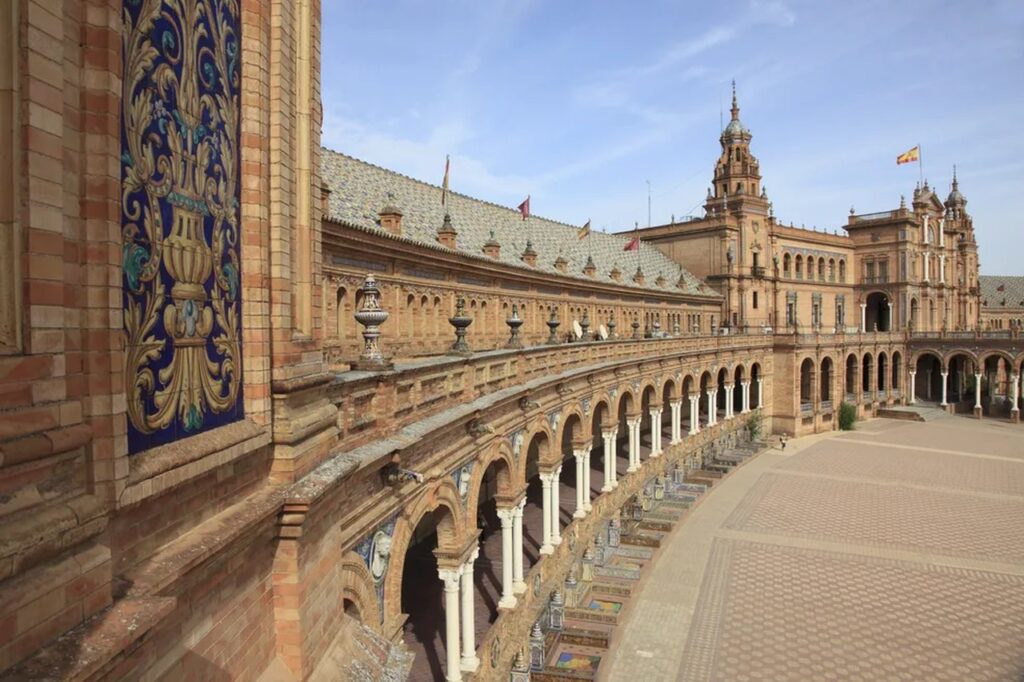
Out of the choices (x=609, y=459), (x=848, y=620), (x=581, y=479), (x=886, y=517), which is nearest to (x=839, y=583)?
(x=848, y=620)

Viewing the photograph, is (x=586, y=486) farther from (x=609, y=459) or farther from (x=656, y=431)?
(x=656, y=431)

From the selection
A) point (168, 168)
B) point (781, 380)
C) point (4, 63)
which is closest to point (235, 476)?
point (168, 168)

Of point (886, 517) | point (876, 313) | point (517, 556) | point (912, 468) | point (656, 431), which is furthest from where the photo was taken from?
point (876, 313)

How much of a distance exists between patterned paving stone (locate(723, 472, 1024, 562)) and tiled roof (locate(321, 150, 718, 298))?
15740 mm

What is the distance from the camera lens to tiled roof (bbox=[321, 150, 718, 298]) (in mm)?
25981

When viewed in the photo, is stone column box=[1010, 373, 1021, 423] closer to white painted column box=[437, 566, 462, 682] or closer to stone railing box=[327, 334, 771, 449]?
stone railing box=[327, 334, 771, 449]

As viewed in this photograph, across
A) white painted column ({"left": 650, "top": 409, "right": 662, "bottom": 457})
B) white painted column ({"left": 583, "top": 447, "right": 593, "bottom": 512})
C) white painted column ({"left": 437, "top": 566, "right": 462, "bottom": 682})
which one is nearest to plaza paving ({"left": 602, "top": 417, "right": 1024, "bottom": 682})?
white painted column ({"left": 583, "top": 447, "right": 593, "bottom": 512})

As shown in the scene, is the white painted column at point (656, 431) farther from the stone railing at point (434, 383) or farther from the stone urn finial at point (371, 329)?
the stone urn finial at point (371, 329)

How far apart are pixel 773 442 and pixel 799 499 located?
53.9ft

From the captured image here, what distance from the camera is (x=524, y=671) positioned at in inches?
637

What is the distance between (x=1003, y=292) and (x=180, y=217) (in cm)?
12628

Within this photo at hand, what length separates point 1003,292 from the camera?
4131 inches

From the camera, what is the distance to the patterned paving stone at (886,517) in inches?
1077

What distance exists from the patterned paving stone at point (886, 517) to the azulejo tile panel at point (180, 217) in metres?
27.1
